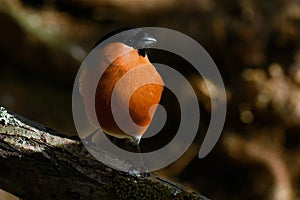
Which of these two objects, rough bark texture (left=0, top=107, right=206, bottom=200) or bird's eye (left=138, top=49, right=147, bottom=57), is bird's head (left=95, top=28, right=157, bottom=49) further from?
rough bark texture (left=0, top=107, right=206, bottom=200)

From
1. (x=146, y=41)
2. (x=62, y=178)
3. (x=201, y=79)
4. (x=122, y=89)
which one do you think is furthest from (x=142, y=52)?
(x=201, y=79)

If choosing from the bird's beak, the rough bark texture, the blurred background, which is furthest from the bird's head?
the blurred background

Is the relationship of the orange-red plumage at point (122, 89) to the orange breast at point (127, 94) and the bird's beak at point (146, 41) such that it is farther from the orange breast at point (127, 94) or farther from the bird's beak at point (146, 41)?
the bird's beak at point (146, 41)

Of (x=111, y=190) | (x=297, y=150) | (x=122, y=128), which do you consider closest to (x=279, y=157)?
(x=297, y=150)

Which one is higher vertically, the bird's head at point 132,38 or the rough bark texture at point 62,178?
the bird's head at point 132,38

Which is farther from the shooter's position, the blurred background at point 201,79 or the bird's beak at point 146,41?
the blurred background at point 201,79

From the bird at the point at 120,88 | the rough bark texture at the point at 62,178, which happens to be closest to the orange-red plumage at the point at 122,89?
the bird at the point at 120,88

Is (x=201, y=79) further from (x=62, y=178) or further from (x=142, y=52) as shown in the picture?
(x=62, y=178)

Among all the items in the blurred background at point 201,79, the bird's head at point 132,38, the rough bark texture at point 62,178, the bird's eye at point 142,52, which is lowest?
the rough bark texture at point 62,178
